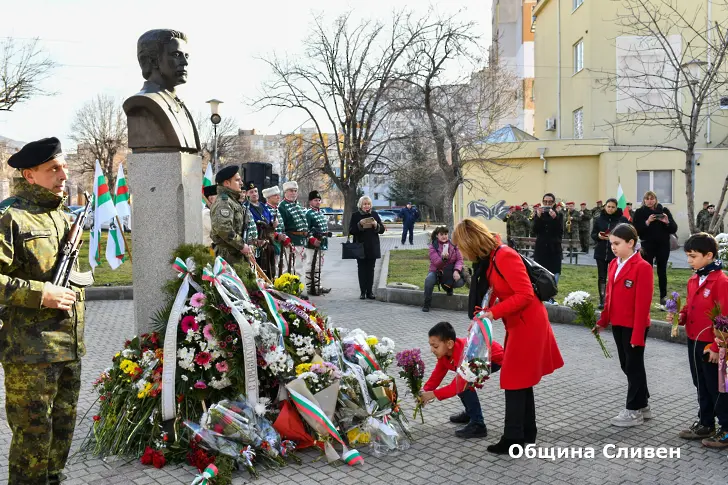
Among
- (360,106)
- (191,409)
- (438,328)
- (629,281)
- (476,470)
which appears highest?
(360,106)

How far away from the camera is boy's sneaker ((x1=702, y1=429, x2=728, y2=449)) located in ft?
16.6

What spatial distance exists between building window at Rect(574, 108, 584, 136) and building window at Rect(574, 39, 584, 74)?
1862mm

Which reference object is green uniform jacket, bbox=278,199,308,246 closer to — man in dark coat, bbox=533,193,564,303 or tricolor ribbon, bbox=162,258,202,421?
man in dark coat, bbox=533,193,564,303

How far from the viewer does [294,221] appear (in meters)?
12.6

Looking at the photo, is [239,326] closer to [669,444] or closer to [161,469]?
[161,469]

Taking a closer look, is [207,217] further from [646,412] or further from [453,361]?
[646,412]

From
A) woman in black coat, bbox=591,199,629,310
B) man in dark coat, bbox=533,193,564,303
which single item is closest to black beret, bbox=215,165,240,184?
man in dark coat, bbox=533,193,564,303

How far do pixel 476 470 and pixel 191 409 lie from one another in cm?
211

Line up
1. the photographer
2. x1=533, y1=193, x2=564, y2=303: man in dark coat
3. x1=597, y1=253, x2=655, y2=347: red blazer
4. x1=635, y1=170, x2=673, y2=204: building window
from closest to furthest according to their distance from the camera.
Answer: x1=597, y1=253, x2=655, y2=347: red blazer < the photographer < x1=533, y1=193, x2=564, y2=303: man in dark coat < x1=635, y1=170, x2=673, y2=204: building window

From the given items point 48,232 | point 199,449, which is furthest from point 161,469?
point 48,232

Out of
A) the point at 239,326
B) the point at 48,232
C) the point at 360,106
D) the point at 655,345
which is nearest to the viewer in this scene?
the point at 48,232

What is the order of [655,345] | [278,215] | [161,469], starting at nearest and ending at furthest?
[161,469] < [655,345] < [278,215]

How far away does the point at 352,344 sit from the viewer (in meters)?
5.89

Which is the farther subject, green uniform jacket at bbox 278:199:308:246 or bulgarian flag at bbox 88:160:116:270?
bulgarian flag at bbox 88:160:116:270
